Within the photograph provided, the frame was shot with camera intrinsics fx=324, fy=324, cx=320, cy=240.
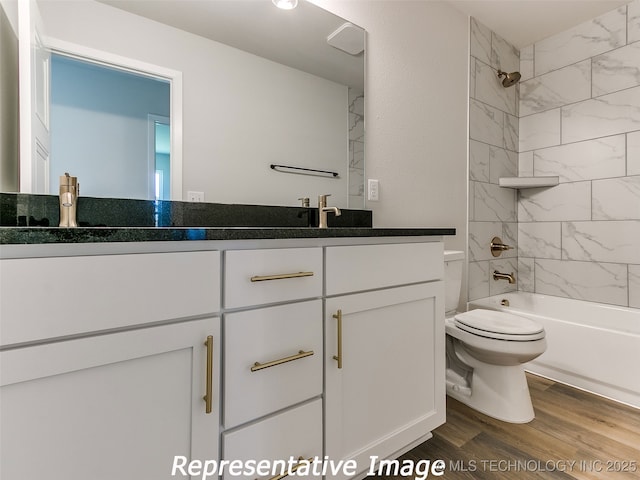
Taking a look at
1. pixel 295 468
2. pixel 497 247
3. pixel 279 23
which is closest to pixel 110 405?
pixel 295 468

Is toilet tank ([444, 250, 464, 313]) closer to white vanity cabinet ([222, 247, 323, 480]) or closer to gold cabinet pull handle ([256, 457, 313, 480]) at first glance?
white vanity cabinet ([222, 247, 323, 480])

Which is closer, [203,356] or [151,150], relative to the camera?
[203,356]

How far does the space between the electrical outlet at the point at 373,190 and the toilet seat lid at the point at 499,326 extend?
2.55 feet

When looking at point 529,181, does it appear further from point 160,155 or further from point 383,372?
point 160,155

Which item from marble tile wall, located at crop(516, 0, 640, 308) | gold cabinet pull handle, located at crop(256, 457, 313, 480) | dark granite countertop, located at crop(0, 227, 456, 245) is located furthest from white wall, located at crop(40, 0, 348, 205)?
marble tile wall, located at crop(516, 0, 640, 308)

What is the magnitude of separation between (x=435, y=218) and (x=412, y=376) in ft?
3.72

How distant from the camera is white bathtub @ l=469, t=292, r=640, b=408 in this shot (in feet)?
5.66

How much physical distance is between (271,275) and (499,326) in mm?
1286

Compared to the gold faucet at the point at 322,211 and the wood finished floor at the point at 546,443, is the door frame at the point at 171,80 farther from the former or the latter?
the wood finished floor at the point at 546,443

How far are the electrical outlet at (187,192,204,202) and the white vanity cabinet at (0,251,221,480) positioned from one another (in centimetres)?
57

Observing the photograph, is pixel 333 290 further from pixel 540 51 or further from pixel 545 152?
pixel 540 51

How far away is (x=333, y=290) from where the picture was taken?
0.98 metres

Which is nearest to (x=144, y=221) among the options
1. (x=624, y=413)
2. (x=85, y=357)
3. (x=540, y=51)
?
(x=85, y=357)

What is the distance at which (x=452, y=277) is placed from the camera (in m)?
1.80
